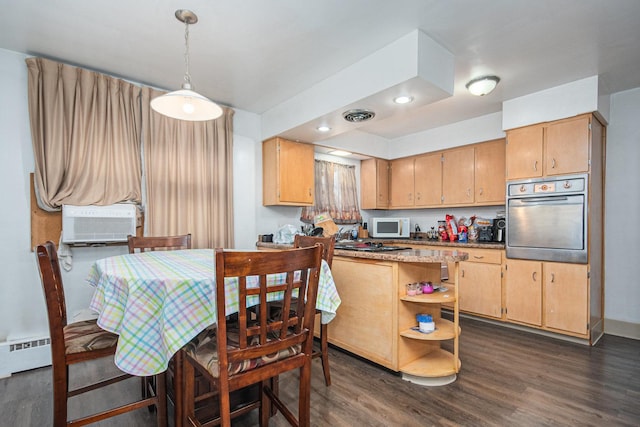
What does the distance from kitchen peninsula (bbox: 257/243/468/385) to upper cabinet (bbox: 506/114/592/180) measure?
1758 mm

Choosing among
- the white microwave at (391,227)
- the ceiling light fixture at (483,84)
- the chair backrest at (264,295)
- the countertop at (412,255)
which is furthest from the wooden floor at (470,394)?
the ceiling light fixture at (483,84)

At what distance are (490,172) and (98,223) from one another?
4349 mm

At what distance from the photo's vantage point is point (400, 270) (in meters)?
2.28

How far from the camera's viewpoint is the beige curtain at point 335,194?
181 inches

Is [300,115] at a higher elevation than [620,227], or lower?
higher

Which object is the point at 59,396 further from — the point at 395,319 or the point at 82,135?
the point at 82,135

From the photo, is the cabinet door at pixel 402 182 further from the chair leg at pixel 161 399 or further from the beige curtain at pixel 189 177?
the chair leg at pixel 161 399

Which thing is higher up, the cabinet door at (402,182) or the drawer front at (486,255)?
the cabinet door at (402,182)

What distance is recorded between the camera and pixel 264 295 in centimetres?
122

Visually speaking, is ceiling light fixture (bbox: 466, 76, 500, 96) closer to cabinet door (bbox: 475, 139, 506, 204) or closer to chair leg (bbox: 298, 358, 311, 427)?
cabinet door (bbox: 475, 139, 506, 204)

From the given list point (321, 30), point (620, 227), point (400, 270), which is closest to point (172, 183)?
point (321, 30)

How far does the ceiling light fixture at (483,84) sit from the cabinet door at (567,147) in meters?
0.84

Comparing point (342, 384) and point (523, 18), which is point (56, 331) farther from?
point (523, 18)

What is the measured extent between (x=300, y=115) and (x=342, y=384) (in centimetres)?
252
